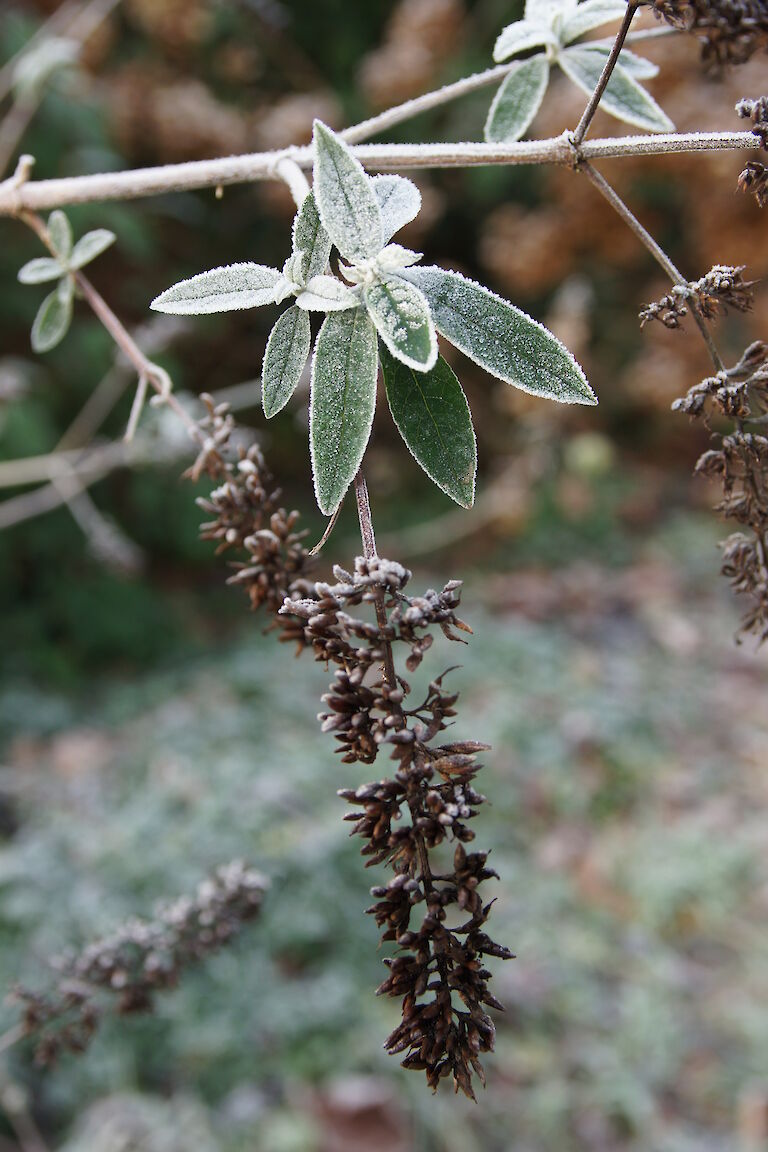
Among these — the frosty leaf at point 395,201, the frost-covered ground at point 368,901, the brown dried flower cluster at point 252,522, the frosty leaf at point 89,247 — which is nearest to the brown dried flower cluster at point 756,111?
the frosty leaf at point 395,201

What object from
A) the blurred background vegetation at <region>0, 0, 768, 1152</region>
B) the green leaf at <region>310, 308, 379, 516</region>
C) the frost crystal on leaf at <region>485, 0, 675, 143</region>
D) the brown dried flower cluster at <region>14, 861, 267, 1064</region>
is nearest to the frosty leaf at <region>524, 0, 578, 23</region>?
the frost crystal on leaf at <region>485, 0, 675, 143</region>

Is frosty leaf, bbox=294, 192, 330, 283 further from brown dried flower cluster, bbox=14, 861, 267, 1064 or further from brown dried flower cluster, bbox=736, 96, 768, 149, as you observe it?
brown dried flower cluster, bbox=14, 861, 267, 1064

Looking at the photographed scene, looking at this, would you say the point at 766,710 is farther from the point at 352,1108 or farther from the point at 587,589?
the point at 352,1108

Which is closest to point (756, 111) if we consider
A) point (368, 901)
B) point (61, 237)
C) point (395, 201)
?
point (395, 201)

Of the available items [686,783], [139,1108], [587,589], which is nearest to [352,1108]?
[139,1108]

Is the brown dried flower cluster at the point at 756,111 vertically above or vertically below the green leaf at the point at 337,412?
A: above

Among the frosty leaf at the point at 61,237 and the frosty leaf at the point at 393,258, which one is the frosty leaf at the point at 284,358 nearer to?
the frosty leaf at the point at 393,258
